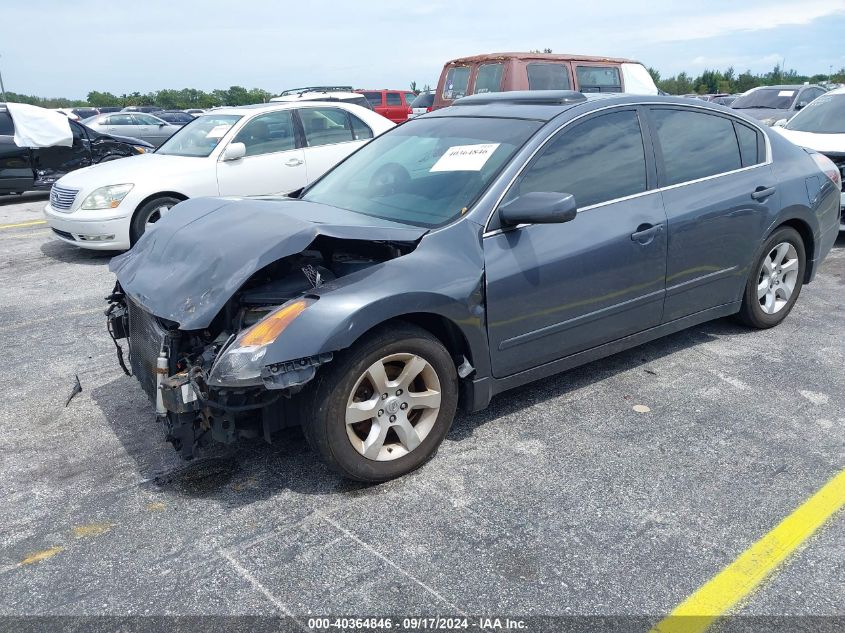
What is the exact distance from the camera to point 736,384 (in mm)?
4441

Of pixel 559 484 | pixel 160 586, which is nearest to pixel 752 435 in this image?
pixel 559 484

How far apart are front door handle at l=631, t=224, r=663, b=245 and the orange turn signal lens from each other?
1931mm

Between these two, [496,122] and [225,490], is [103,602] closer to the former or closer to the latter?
[225,490]

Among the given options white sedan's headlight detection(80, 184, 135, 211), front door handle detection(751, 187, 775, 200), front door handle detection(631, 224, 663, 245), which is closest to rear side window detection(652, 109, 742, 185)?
front door handle detection(751, 187, 775, 200)

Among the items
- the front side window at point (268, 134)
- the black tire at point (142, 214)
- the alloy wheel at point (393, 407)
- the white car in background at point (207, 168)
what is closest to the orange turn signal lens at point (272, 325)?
the alloy wheel at point (393, 407)

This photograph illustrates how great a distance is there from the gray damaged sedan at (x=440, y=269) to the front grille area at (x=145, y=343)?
0.02 meters

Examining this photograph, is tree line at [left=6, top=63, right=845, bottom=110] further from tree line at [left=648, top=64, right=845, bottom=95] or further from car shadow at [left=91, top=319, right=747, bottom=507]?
car shadow at [left=91, top=319, right=747, bottom=507]

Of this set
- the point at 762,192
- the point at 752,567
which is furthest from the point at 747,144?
the point at 752,567

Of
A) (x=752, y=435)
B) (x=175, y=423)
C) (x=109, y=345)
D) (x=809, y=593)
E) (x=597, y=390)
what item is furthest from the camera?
(x=109, y=345)

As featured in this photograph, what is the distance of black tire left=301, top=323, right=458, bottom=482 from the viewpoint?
312 centimetres

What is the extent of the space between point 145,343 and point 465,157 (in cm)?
189

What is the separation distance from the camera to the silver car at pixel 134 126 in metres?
22.6

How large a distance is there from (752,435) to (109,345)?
4.23m

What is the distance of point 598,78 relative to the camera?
12.2m
